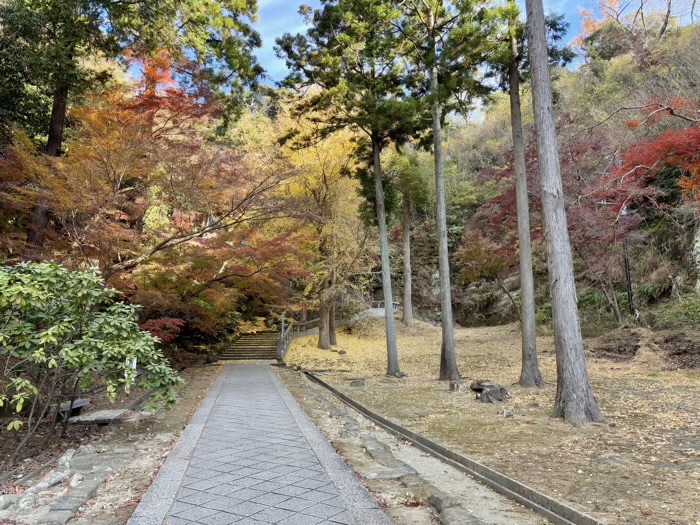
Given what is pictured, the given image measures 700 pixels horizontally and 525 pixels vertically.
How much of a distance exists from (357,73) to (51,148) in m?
7.27

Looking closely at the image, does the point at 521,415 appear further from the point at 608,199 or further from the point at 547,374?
the point at 608,199

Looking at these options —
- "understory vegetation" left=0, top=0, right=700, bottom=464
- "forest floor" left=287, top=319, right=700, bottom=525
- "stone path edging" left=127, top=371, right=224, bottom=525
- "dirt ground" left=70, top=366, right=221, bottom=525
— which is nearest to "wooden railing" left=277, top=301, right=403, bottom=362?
"understory vegetation" left=0, top=0, right=700, bottom=464

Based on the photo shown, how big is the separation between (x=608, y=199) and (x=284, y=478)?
518 inches

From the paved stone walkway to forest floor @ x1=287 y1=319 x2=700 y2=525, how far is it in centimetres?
151

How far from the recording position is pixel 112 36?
8805mm

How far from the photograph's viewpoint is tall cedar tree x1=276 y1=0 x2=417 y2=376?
34.7 feet

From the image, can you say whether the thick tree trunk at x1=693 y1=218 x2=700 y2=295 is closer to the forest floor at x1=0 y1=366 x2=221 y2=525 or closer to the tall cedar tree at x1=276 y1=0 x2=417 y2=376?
the tall cedar tree at x1=276 y1=0 x2=417 y2=376

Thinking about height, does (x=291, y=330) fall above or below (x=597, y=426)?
above

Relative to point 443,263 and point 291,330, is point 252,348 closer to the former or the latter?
point 291,330

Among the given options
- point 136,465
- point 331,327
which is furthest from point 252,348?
point 136,465

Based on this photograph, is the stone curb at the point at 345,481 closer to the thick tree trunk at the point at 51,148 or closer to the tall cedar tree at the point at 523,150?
the tall cedar tree at the point at 523,150

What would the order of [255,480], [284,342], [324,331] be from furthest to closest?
[324,331]
[284,342]
[255,480]

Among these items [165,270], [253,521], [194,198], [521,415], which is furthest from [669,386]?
[165,270]

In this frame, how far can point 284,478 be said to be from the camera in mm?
3848
